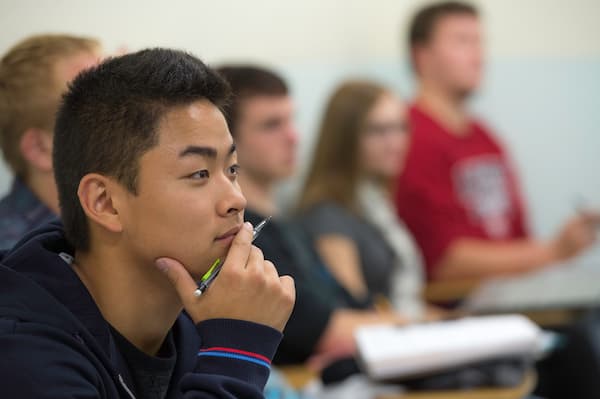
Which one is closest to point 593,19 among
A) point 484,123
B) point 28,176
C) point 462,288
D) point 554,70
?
point 554,70

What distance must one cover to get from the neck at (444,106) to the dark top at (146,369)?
234 cm

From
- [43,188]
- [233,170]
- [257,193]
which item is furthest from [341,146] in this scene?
[233,170]

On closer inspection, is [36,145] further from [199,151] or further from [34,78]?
[199,151]

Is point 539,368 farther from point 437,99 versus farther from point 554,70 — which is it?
point 554,70

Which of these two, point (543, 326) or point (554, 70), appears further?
A: point (554, 70)

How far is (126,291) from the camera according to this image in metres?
1.06

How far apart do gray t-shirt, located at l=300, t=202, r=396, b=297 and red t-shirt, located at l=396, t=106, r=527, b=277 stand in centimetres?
44

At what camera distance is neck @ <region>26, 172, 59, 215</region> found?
1.51 metres

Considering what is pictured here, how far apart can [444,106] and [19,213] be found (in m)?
2.16

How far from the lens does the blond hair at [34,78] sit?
1.49m

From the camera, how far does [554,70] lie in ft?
12.0

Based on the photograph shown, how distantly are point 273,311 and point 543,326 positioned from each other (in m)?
1.82

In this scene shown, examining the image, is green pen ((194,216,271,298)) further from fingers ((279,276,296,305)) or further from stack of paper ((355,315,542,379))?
stack of paper ((355,315,542,379))

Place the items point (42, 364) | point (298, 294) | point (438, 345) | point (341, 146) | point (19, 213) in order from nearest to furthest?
point (42, 364), point (19, 213), point (438, 345), point (298, 294), point (341, 146)
